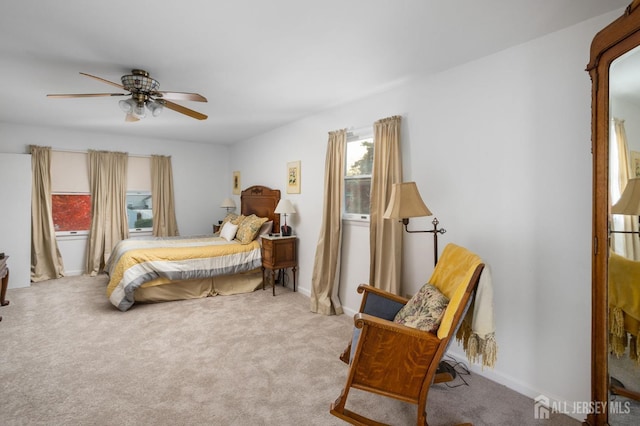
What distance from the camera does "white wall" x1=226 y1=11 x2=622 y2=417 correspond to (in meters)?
2.01

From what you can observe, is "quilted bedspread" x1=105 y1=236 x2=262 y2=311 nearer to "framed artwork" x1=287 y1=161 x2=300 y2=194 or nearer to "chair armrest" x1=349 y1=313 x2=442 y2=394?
"framed artwork" x1=287 y1=161 x2=300 y2=194

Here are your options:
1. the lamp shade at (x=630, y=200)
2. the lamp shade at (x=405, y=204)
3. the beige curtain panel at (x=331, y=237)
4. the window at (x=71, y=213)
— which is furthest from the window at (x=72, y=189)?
the lamp shade at (x=630, y=200)

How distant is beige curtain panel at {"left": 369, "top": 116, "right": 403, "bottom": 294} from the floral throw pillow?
88 cm

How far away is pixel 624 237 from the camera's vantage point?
134 cm

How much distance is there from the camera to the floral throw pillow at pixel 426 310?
183 centimetres

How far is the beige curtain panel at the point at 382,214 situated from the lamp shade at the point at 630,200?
1750 millimetres

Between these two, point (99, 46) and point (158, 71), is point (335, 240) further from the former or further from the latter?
point (99, 46)

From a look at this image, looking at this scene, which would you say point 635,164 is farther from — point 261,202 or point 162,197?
point 162,197

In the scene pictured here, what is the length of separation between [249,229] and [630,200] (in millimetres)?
4221

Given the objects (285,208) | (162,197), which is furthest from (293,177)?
(162,197)

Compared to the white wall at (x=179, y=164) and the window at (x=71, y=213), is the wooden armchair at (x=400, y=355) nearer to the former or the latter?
the white wall at (x=179, y=164)

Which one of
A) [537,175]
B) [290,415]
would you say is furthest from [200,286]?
[537,175]

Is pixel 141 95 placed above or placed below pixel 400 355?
above

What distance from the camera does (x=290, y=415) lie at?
77.3 inches
